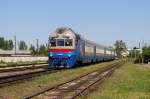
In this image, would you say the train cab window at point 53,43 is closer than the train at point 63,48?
No

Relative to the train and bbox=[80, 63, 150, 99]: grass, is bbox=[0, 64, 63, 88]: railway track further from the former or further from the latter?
bbox=[80, 63, 150, 99]: grass

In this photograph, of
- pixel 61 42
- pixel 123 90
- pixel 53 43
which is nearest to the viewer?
pixel 123 90

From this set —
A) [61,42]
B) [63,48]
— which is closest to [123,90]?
[63,48]

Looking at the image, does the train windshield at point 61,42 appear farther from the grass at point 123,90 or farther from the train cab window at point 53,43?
the grass at point 123,90

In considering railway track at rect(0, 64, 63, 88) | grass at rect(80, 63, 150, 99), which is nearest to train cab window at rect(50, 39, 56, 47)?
railway track at rect(0, 64, 63, 88)

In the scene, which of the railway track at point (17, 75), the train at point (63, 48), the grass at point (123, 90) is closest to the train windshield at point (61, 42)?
the train at point (63, 48)

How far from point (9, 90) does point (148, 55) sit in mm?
75277

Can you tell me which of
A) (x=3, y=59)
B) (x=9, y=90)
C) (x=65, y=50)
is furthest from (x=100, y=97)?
(x=3, y=59)

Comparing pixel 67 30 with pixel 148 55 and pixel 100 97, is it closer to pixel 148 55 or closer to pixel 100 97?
pixel 100 97

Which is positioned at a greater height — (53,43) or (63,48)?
(53,43)

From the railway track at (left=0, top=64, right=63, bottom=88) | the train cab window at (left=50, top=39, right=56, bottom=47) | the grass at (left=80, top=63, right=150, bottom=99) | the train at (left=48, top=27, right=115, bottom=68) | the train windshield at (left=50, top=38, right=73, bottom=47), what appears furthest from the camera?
the train cab window at (left=50, top=39, right=56, bottom=47)

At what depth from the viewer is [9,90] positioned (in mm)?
18391

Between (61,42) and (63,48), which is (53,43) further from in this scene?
(63,48)

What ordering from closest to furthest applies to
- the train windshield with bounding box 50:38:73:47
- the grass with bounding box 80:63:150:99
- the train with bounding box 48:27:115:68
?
the grass with bounding box 80:63:150:99 < the train with bounding box 48:27:115:68 < the train windshield with bounding box 50:38:73:47
